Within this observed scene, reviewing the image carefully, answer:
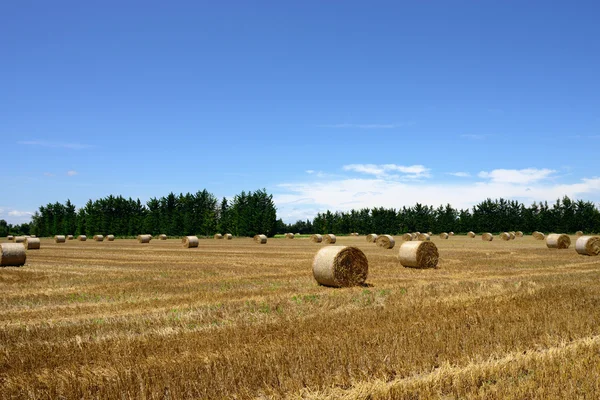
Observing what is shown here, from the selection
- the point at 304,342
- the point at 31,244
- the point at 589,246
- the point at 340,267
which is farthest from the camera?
the point at 31,244

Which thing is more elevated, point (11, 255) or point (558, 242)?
point (11, 255)

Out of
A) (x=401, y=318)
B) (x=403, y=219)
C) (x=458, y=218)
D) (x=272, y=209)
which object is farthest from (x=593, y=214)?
(x=401, y=318)

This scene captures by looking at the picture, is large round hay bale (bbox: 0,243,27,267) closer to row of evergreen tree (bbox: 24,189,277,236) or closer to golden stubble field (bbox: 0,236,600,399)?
golden stubble field (bbox: 0,236,600,399)

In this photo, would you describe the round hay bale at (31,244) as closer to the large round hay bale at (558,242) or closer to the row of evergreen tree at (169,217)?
the large round hay bale at (558,242)

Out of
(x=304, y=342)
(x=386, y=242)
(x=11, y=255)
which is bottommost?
(x=304, y=342)

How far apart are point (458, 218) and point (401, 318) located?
96333 mm

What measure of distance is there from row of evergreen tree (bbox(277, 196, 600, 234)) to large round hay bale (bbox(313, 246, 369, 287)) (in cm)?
8478

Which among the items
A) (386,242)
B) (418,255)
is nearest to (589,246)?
(418,255)

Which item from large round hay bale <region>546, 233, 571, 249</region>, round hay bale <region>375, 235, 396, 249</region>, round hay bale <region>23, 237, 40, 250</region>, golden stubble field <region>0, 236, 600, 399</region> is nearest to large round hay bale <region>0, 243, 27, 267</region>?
golden stubble field <region>0, 236, 600, 399</region>

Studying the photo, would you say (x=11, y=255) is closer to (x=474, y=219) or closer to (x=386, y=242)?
(x=386, y=242)

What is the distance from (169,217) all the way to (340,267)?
88.6 m

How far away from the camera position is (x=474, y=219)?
326 feet

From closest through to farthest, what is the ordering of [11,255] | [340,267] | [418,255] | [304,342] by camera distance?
[304,342]
[340,267]
[418,255]
[11,255]

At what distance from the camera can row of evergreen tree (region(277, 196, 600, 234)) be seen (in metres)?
90.1
